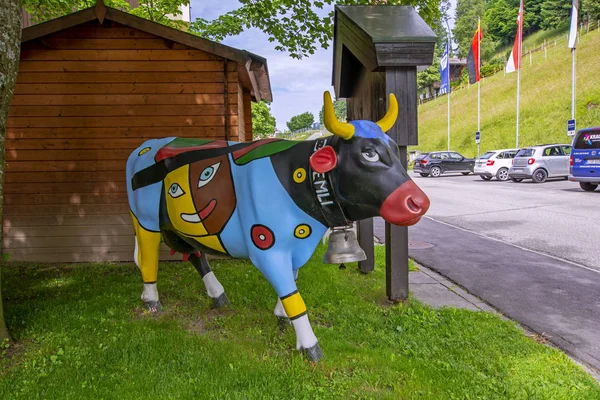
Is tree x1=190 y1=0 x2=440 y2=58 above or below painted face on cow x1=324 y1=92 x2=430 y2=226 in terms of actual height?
above

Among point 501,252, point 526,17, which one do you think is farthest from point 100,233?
point 526,17

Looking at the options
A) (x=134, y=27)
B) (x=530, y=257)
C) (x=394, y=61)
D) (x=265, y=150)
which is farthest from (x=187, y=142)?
(x=530, y=257)

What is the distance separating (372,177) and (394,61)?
192 cm

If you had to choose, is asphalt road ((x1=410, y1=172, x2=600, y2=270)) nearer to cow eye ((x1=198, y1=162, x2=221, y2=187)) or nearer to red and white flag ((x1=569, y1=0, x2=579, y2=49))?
cow eye ((x1=198, y1=162, x2=221, y2=187))

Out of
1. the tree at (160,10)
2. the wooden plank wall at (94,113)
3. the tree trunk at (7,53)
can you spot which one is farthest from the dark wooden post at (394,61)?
the tree at (160,10)

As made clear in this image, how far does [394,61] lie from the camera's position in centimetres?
418

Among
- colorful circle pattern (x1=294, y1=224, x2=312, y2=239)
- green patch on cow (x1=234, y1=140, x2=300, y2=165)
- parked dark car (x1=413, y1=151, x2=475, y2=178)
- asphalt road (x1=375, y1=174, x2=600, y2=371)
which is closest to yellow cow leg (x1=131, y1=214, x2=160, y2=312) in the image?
green patch on cow (x1=234, y1=140, x2=300, y2=165)

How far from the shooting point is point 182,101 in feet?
21.5

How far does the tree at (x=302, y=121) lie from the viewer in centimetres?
12050

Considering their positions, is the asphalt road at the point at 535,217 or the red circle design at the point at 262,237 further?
Answer: the asphalt road at the point at 535,217

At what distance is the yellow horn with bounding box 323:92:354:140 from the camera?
103 inches

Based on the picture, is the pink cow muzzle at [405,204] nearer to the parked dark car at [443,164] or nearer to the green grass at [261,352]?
the green grass at [261,352]

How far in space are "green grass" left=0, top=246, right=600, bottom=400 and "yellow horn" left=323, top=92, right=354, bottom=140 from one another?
1.65 metres

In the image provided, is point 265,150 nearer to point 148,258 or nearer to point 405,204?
point 405,204
